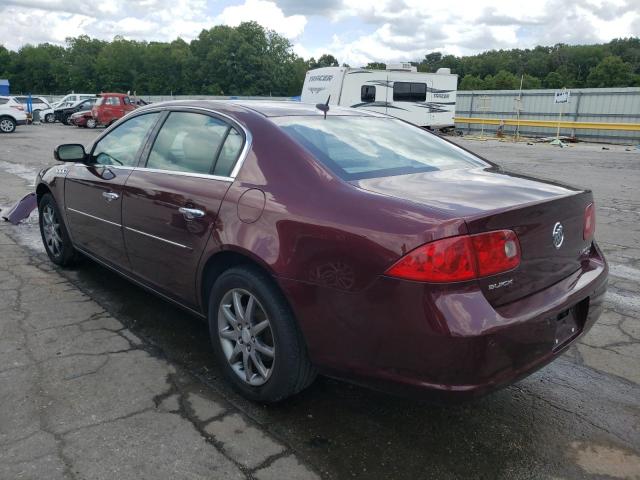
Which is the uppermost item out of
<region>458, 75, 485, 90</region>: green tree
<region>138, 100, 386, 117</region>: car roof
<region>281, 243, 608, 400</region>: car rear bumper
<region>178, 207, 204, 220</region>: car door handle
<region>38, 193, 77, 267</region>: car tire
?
<region>458, 75, 485, 90</region>: green tree

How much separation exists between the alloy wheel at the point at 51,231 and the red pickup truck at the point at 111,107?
73.9ft

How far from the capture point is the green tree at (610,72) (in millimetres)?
62500

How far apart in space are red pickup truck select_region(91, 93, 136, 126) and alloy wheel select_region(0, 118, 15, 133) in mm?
3642

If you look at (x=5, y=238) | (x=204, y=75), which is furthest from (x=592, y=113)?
(x=204, y=75)

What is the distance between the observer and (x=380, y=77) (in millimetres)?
22469

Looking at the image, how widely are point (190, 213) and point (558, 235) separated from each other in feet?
6.13

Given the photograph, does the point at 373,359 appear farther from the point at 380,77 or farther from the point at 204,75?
the point at 204,75

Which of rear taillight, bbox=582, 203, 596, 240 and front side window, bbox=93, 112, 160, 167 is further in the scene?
front side window, bbox=93, 112, 160, 167

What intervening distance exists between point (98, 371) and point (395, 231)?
2.04 meters

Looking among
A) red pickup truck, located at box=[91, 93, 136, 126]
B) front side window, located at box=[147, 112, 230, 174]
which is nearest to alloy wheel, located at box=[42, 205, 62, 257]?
front side window, located at box=[147, 112, 230, 174]

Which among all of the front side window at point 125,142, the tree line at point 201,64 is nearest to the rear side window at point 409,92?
the front side window at point 125,142

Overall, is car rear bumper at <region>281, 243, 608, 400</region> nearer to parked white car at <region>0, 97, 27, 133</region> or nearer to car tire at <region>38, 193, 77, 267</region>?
car tire at <region>38, 193, 77, 267</region>

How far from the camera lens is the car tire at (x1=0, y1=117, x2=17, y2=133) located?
24906 millimetres

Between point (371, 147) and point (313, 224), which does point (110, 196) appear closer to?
point (371, 147)
